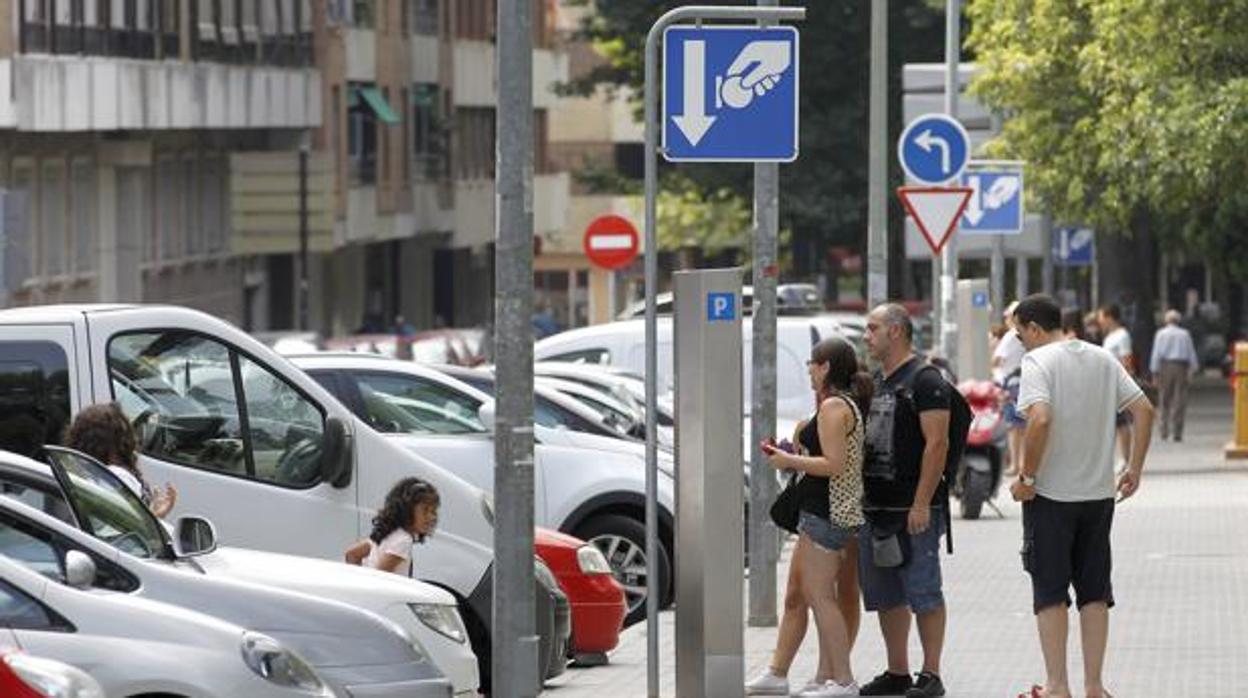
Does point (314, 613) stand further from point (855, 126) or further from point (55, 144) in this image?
point (855, 126)

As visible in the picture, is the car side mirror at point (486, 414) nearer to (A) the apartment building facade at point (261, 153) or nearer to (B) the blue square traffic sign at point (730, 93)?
(B) the blue square traffic sign at point (730, 93)

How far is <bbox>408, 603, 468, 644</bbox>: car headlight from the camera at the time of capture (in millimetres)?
13172

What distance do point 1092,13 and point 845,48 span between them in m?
18.7

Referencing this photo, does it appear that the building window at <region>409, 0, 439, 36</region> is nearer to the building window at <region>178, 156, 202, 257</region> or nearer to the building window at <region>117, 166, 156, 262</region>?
the building window at <region>178, 156, 202, 257</region>

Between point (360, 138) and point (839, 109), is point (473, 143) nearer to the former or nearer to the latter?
point (360, 138)

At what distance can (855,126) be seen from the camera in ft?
203

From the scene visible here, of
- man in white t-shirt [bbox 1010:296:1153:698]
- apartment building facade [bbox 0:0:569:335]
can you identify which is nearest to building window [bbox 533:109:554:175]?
apartment building facade [bbox 0:0:569:335]

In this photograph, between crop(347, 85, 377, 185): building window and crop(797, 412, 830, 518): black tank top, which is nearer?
crop(797, 412, 830, 518): black tank top

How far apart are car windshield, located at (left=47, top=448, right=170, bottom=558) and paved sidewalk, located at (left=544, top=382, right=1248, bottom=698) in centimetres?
395

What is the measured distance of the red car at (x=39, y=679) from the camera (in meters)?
8.76

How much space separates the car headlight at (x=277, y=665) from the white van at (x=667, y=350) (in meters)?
17.7

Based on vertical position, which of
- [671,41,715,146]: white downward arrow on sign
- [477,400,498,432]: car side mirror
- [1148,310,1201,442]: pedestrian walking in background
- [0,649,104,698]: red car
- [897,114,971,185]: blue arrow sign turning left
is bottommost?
[1148,310,1201,442]: pedestrian walking in background

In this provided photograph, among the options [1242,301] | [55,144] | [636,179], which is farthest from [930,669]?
[1242,301]

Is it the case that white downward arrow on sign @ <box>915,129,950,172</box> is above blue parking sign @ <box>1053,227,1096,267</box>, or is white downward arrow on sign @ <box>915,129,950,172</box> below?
above
